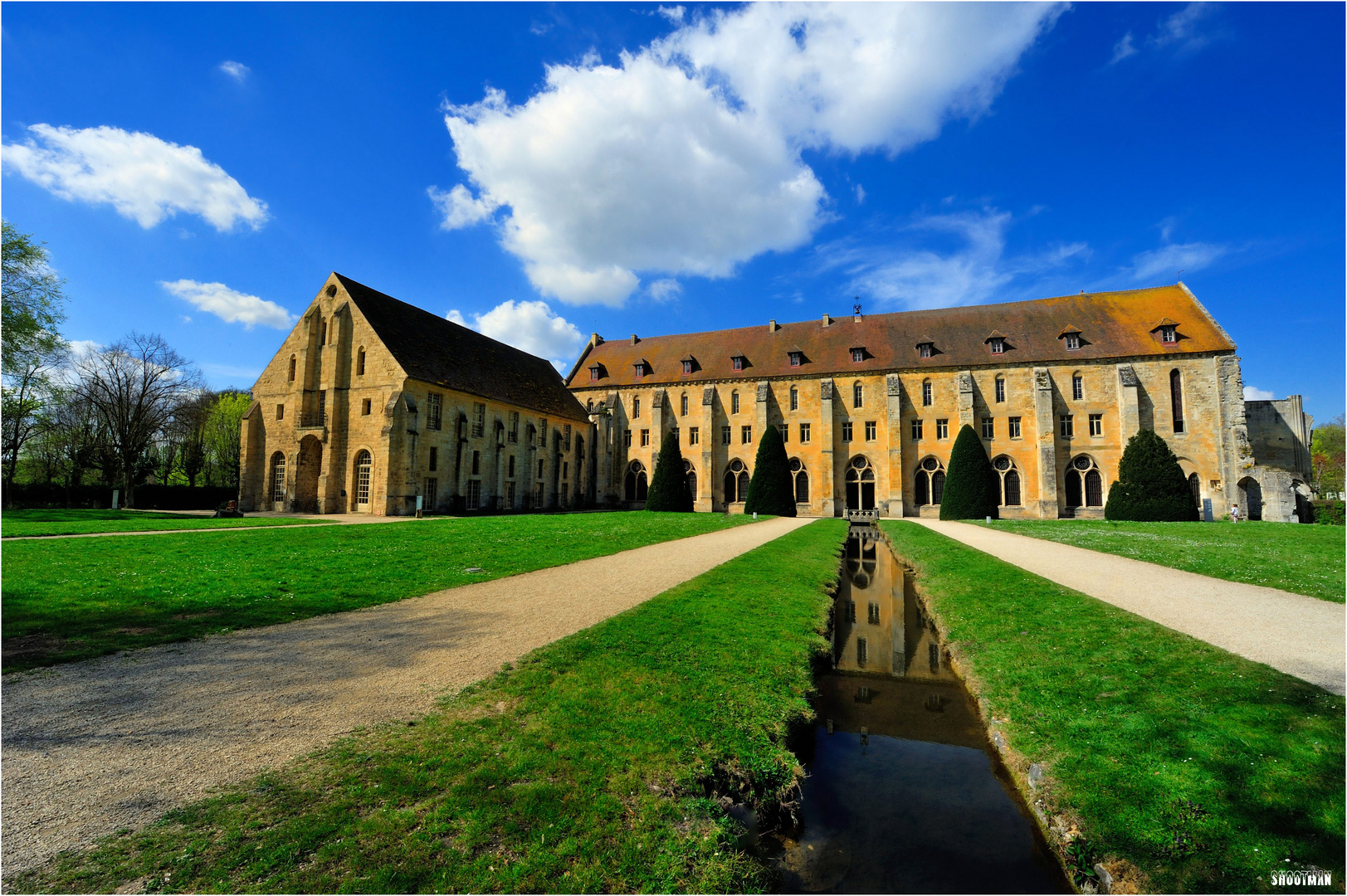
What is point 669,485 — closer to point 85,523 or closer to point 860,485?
point 860,485

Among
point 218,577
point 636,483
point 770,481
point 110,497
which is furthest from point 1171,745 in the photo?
point 110,497

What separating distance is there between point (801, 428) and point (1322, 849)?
40762mm

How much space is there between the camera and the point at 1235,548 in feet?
56.4

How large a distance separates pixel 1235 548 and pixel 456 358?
3882 centimetres

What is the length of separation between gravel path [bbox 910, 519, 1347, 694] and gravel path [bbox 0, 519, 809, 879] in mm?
8695

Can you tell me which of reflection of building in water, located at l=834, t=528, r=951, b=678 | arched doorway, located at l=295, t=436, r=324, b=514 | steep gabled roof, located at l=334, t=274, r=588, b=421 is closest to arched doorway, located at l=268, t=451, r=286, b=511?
arched doorway, located at l=295, t=436, r=324, b=514

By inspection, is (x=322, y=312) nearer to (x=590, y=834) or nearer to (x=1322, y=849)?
(x=590, y=834)

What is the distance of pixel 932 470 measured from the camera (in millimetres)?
40906

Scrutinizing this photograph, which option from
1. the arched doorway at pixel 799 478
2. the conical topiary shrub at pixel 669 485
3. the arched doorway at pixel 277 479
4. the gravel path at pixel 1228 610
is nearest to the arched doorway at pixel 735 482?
the arched doorway at pixel 799 478

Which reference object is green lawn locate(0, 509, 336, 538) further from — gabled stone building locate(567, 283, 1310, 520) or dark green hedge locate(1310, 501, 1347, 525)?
dark green hedge locate(1310, 501, 1347, 525)

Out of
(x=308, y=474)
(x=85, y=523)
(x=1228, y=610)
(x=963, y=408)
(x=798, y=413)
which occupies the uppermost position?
(x=798, y=413)

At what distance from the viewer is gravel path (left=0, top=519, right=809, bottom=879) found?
11.5ft

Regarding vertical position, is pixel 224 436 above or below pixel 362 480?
above

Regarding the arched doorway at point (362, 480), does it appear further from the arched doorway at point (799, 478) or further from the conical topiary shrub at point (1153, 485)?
the conical topiary shrub at point (1153, 485)
